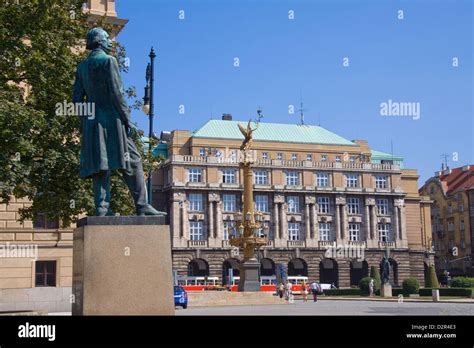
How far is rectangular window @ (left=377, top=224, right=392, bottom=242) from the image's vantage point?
9119cm

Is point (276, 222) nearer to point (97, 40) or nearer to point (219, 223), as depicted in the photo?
point (219, 223)

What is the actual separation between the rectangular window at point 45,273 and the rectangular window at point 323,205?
59.2m

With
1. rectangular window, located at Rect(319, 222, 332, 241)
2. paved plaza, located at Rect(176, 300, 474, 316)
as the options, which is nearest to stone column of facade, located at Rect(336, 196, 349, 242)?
rectangular window, located at Rect(319, 222, 332, 241)

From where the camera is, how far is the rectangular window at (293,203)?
8694 cm

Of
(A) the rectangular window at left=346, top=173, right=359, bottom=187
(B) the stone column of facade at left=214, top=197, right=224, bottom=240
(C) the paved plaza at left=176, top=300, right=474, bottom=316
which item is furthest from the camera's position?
(A) the rectangular window at left=346, top=173, right=359, bottom=187

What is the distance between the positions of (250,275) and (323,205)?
47.4 metres

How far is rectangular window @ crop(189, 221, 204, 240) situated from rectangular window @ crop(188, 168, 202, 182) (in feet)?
17.2

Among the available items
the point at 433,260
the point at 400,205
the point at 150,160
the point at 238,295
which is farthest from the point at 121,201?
the point at 433,260

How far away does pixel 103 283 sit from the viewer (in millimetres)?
11406

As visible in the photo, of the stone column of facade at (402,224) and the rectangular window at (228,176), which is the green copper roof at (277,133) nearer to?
the rectangular window at (228,176)

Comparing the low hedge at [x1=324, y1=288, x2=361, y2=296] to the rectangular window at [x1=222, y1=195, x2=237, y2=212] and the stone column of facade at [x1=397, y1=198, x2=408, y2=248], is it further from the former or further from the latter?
the stone column of facade at [x1=397, y1=198, x2=408, y2=248]

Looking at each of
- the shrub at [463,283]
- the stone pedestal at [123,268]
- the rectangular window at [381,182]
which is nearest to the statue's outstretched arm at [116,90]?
the stone pedestal at [123,268]

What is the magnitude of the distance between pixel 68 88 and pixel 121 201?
13.4ft

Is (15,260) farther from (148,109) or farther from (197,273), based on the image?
(197,273)
